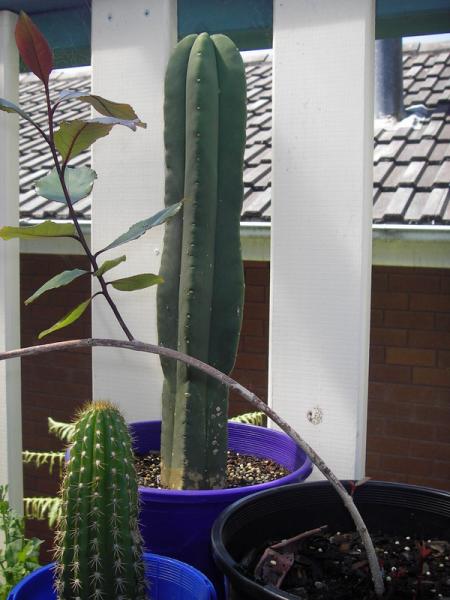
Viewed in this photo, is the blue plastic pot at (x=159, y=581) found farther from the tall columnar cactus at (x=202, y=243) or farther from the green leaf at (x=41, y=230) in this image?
the green leaf at (x=41, y=230)

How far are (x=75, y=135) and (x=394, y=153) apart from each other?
317 centimetres

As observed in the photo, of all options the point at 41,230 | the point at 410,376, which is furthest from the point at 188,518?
the point at 410,376

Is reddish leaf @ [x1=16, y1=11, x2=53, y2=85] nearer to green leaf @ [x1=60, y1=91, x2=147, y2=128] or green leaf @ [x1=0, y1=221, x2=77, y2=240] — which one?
green leaf @ [x1=60, y1=91, x2=147, y2=128]

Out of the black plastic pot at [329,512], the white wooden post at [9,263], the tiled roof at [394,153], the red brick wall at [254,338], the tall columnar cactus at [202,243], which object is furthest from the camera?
the red brick wall at [254,338]

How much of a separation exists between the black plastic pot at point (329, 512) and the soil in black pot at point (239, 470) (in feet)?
0.67

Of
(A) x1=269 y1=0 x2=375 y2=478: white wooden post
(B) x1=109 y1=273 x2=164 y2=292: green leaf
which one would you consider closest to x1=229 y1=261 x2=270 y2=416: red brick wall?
(A) x1=269 y1=0 x2=375 y2=478: white wooden post

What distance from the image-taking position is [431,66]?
5.75 meters

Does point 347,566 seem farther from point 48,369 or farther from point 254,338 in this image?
point 48,369

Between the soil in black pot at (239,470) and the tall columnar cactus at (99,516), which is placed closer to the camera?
the tall columnar cactus at (99,516)

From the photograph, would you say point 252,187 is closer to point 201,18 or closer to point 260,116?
point 260,116

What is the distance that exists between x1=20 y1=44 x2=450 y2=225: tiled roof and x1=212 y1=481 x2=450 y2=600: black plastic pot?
1937 millimetres

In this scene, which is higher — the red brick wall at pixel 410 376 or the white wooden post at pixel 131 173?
the white wooden post at pixel 131 173

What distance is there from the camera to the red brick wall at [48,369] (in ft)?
17.1

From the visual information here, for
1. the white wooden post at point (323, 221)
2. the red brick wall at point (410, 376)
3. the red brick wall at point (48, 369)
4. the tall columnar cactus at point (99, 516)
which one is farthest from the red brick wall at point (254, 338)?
the tall columnar cactus at point (99, 516)
